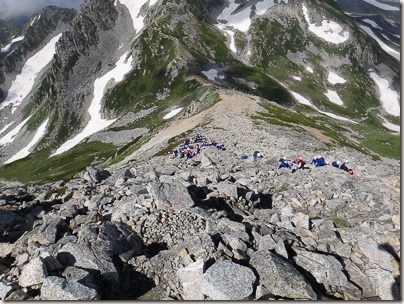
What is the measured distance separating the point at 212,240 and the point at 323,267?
4.88 m

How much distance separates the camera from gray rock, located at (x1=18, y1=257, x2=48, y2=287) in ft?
44.7

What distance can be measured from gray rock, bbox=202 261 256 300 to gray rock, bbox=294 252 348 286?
3004 mm

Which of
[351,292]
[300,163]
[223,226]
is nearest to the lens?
[351,292]

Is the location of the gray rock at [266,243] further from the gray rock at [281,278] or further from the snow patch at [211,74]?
the snow patch at [211,74]

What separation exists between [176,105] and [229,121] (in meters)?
80.3

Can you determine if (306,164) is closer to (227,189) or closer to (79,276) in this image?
(227,189)

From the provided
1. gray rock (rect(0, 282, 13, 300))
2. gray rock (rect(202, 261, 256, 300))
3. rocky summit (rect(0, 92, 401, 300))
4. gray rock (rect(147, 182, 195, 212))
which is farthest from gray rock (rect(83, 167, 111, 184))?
gray rock (rect(202, 261, 256, 300))

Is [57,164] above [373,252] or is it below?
below

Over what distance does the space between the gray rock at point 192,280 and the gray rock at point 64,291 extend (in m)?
3.32

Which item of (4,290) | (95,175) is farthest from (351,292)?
(95,175)

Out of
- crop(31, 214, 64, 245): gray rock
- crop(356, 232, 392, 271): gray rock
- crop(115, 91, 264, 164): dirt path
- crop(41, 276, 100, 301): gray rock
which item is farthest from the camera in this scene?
crop(115, 91, 264, 164): dirt path

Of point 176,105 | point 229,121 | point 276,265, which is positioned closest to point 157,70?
point 176,105

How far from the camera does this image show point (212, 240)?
16.0 meters

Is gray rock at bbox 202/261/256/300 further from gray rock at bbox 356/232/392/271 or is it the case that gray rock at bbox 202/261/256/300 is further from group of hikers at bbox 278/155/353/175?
group of hikers at bbox 278/155/353/175
